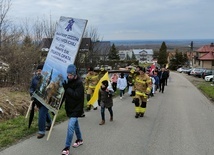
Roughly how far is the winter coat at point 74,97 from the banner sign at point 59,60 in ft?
1.73

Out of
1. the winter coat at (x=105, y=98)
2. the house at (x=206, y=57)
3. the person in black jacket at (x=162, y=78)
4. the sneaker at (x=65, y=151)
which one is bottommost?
the house at (x=206, y=57)

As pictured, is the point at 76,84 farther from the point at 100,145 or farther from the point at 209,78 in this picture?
the point at 209,78

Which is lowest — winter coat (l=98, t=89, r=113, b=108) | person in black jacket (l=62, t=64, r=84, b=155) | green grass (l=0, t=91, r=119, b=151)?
green grass (l=0, t=91, r=119, b=151)

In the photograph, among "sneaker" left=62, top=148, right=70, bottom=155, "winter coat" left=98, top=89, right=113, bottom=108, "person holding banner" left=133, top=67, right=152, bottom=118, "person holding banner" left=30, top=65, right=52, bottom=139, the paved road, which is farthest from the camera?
"person holding banner" left=133, top=67, right=152, bottom=118

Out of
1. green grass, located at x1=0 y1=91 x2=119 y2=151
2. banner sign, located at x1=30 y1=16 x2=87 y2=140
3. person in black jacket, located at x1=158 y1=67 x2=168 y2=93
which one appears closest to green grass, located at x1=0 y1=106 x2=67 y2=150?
green grass, located at x1=0 y1=91 x2=119 y2=151

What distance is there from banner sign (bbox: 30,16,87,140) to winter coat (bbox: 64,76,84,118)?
526mm

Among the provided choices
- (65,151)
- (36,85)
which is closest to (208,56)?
(36,85)

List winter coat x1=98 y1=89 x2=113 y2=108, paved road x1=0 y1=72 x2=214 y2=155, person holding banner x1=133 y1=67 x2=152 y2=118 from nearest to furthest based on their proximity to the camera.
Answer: paved road x1=0 y1=72 x2=214 y2=155 → winter coat x1=98 y1=89 x2=113 y2=108 → person holding banner x1=133 y1=67 x2=152 y2=118

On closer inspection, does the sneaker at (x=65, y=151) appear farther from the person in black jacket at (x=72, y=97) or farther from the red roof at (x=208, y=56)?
the red roof at (x=208, y=56)

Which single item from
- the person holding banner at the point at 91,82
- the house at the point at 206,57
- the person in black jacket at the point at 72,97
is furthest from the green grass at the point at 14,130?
the house at the point at 206,57

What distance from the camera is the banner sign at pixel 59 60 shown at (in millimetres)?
6934

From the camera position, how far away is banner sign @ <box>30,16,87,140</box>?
6.93 metres

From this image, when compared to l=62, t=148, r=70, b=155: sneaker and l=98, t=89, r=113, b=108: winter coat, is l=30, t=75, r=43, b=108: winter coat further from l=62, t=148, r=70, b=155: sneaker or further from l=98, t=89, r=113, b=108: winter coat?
l=98, t=89, r=113, b=108: winter coat

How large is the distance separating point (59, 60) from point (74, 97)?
145 centimetres
